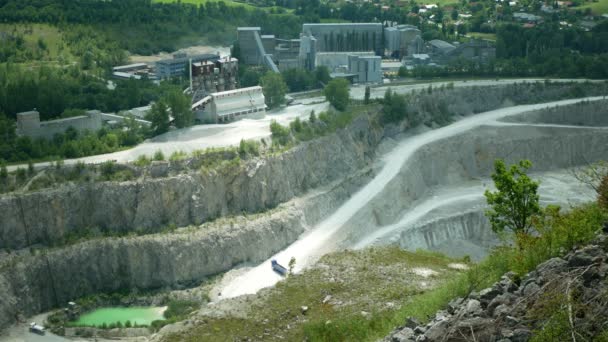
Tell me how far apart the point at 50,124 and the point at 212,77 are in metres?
14.6

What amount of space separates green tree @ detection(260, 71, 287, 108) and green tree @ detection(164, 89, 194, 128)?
10.3 meters

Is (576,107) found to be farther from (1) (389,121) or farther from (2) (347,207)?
(2) (347,207)

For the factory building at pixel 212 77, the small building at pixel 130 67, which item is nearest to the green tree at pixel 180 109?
the factory building at pixel 212 77

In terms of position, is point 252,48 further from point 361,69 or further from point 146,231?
point 146,231

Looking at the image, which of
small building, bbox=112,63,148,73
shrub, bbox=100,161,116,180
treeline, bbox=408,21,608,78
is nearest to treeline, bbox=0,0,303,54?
small building, bbox=112,63,148,73

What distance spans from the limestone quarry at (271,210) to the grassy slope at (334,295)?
10.1ft

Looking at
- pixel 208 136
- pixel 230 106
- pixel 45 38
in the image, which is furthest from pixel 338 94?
pixel 45 38

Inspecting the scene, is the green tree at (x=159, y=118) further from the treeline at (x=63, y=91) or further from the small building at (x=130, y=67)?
the small building at (x=130, y=67)

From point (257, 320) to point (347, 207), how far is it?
23.8 m

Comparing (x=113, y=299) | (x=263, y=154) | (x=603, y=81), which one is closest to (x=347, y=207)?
(x=263, y=154)

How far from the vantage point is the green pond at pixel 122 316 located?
43141mm

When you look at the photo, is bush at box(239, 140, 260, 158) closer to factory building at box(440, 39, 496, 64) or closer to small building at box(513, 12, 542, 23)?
factory building at box(440, 39, 496, 64)

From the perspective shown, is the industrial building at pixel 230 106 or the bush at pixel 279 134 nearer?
the bush at pixel 279 134

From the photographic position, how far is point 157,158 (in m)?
50.8
